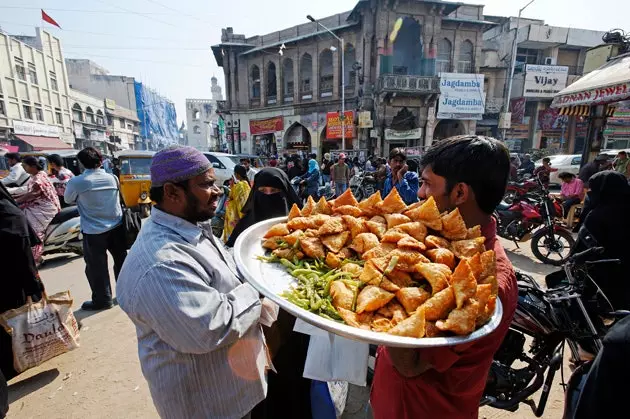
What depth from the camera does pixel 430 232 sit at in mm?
1439

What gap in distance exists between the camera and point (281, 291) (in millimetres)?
1386

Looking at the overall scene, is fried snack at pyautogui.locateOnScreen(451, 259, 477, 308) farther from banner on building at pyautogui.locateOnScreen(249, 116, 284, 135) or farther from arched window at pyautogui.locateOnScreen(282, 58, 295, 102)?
arched window at pyautogui.locateOnScreen(282, 58, 295, 102)

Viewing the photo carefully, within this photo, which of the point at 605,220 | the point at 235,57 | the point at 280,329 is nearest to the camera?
the point at 280,329

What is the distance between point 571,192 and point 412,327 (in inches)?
376

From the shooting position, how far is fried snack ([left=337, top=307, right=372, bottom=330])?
1128 mm

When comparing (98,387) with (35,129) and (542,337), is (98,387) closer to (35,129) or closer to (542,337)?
(542,337)

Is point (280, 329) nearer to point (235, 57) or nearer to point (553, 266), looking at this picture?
point (553, 266)

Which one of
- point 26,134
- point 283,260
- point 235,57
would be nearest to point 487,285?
point 283,260

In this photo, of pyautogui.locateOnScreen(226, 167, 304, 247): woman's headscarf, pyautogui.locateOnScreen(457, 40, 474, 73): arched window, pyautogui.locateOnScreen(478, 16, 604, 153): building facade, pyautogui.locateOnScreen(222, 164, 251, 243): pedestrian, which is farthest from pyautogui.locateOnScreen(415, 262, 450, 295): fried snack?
pyautogui.locateOnScreen(478, 16, 604, 153): building facade

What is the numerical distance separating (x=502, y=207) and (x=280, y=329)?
21.3 ft

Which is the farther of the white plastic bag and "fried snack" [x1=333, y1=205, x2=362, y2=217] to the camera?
the white plastic bag

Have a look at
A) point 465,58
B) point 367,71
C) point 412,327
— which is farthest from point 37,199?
point 465,58

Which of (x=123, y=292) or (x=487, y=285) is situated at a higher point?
(x=487, y=285)

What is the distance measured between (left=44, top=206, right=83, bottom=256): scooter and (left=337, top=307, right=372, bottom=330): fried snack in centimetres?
696
